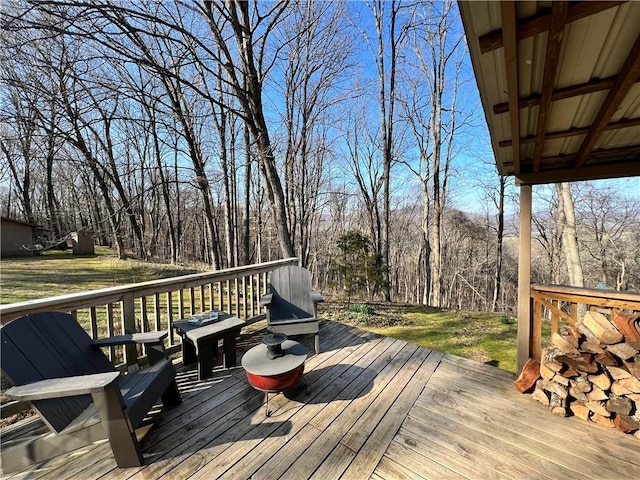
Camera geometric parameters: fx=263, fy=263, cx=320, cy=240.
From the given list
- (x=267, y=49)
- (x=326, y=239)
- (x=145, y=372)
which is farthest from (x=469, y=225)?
(x=145, y=372)

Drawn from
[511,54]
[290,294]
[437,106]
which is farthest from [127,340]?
[437,106]

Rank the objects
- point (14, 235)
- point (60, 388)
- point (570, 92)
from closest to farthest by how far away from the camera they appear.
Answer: point (60, 388) → point (570, 92) → point (14, 235)

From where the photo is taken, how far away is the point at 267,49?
21.1ft

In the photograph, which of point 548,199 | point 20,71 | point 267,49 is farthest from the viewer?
point 548,199

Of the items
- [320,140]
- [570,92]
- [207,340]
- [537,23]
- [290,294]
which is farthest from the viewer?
[320,140]

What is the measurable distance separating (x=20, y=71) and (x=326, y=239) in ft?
47.0

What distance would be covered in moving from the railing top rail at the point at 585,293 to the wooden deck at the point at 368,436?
98 centimetres

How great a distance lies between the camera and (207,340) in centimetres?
263

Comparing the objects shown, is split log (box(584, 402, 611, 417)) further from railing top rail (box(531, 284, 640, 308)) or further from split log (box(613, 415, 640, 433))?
railing top rail (box(531, 284, 640, 308))

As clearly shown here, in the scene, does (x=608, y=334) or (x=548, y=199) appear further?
(x=548, y=199)

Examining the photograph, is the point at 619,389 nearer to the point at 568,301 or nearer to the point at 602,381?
the point at 602,381

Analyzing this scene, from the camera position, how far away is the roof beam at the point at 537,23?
1.04 m

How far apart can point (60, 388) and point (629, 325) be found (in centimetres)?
391

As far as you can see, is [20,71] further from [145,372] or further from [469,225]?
[469,225]
